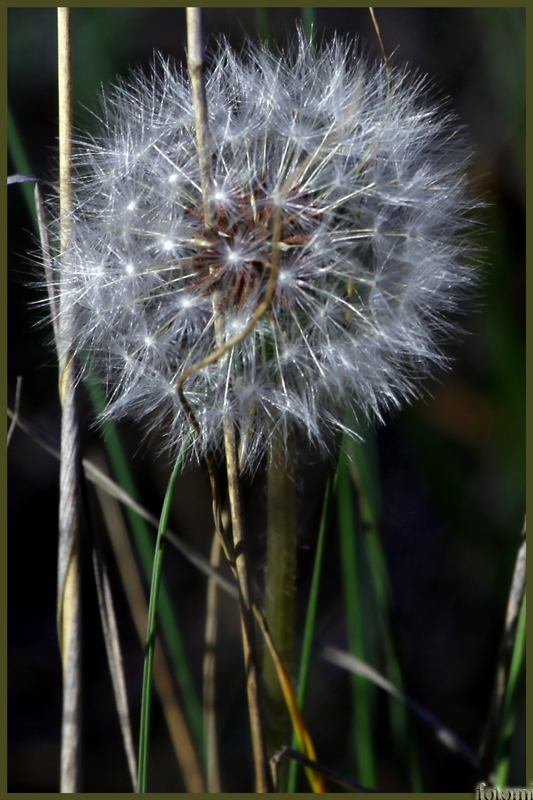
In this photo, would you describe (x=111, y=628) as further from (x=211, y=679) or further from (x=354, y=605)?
(x=354, y=605)

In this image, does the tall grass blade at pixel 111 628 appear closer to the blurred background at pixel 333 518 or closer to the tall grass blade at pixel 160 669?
the tall grass blade at pixel 160 669

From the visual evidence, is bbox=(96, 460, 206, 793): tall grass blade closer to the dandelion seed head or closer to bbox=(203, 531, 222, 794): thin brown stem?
bbox=(203, 531, 222, 794): thin brown stem

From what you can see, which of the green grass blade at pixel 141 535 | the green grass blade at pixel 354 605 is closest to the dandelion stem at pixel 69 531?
the green grass blade at pixel 141 535

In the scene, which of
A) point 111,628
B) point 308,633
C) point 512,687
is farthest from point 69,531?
point 512,687

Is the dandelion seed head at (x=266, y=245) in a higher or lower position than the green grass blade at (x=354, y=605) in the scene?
higher

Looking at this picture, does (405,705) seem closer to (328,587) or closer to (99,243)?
(328,587)

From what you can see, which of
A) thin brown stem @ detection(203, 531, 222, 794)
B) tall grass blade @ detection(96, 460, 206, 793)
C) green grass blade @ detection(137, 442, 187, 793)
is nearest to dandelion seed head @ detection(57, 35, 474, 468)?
green grass blade @ detection(137, 442, 187, 793)
